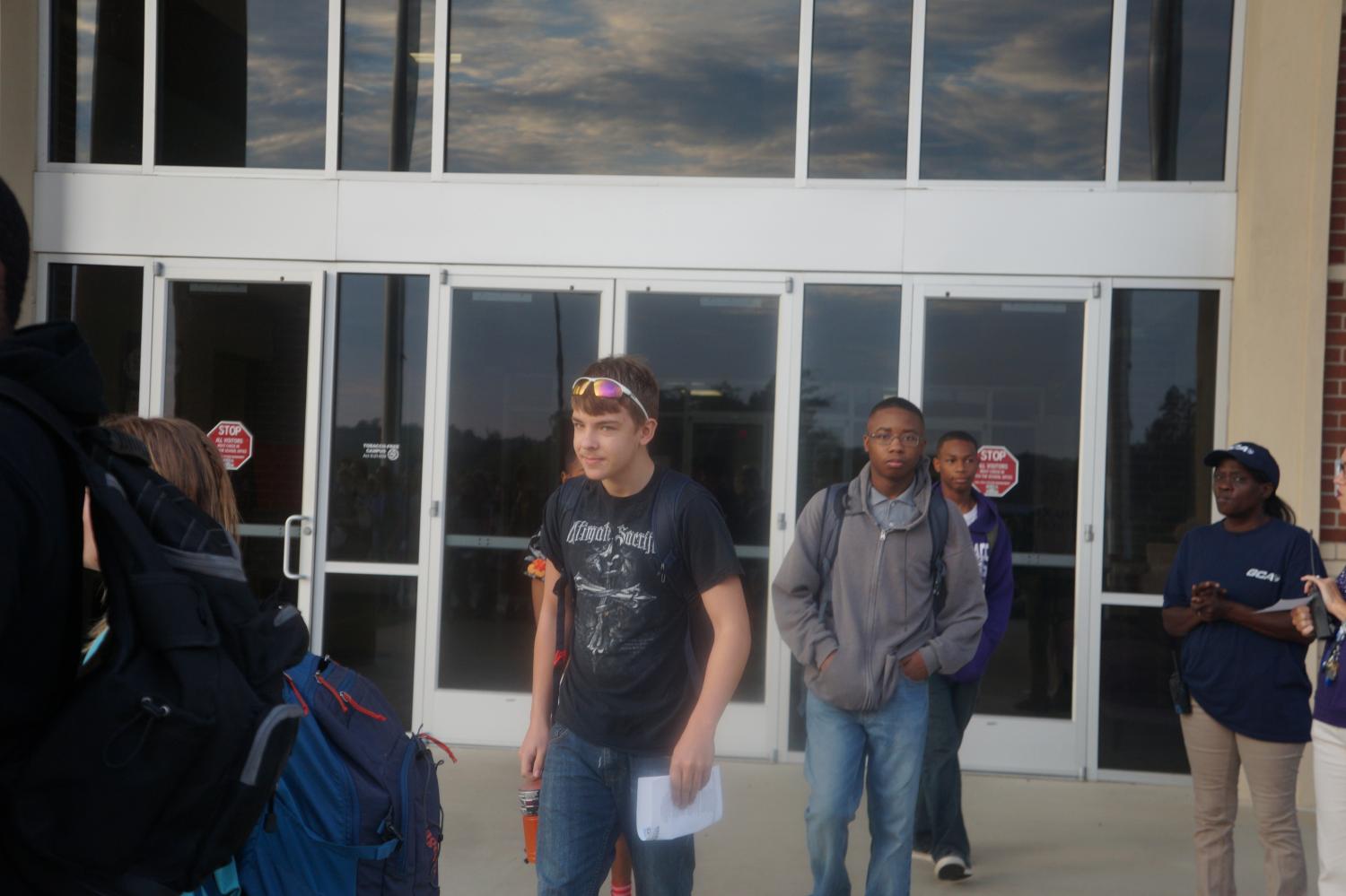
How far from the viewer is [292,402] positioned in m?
7.04

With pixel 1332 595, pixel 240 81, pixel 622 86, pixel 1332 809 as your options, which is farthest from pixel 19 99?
pixel 1332 809

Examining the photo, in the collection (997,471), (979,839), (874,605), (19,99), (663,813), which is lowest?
(979,839)

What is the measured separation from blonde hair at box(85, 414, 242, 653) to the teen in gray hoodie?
222 cm

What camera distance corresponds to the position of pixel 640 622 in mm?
3211

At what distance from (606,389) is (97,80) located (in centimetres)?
573

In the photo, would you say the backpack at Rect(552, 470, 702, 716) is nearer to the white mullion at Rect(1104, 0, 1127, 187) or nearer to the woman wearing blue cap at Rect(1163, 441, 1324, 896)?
the woman wearing blue cap at Rect(1163, 441, 1324, 896)

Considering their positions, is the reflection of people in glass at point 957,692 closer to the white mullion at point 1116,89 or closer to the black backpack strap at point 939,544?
the black backpack strap at point 939,544

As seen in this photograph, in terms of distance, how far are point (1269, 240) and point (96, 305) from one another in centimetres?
677

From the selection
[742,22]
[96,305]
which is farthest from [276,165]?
[742,22]

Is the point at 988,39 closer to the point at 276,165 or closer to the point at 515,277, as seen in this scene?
the point at 515,277

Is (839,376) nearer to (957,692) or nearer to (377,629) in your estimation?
(957,692)

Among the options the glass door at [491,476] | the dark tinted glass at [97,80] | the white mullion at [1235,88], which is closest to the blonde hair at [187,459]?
the glass door at [491,476]

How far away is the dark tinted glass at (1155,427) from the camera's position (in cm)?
656

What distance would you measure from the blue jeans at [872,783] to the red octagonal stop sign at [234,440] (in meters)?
4.39
